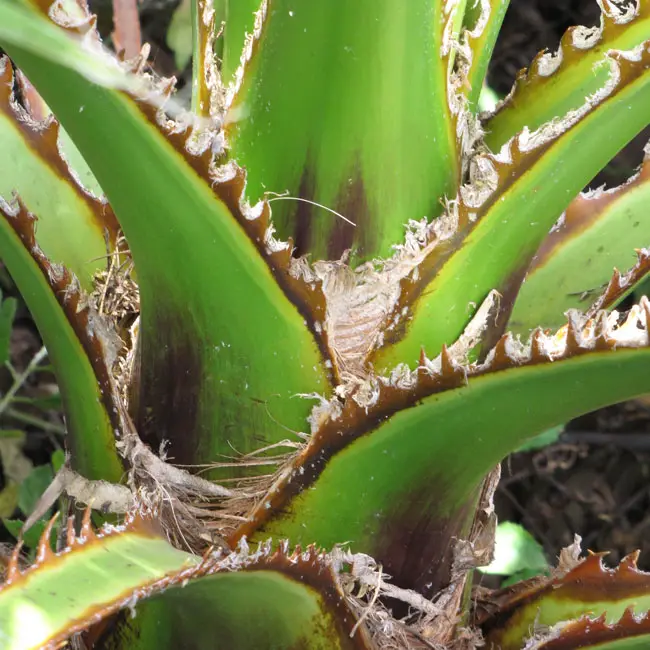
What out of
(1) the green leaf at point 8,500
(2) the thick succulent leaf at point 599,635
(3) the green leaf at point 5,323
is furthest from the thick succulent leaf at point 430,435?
(1) the green leaf at point 8,500

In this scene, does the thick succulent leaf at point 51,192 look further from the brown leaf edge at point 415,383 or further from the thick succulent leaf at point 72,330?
the brown leaf edge at point 415,383

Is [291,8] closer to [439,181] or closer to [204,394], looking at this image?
[439,181]

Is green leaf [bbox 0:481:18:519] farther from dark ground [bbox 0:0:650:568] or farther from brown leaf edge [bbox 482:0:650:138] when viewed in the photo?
brown leaf edge [bbox 482:0:650:138]

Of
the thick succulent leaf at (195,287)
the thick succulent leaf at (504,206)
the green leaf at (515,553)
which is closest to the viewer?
the thick succulent leaf at (195,287)

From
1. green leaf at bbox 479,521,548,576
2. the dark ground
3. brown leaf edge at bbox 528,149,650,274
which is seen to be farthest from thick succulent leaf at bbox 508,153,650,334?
the dark ground

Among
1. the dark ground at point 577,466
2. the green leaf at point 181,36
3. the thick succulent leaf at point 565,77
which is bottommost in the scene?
the dark ground at point 577,466

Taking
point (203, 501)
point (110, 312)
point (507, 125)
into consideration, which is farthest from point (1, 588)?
point (507, 125)

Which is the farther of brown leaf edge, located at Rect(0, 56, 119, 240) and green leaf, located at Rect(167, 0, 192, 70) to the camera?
green leaf, located at Rect(167, 0, 192, 70)
